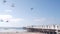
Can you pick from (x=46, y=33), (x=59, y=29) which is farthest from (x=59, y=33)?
(x=46, y=33)

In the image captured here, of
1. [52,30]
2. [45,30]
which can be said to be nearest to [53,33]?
[52,30]

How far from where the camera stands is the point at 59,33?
27.1 m

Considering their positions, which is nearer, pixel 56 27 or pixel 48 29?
pixel 56 27

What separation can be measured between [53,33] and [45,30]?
8.57ft

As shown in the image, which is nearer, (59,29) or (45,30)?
(59,29)

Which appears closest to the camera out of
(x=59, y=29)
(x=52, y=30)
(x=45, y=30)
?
(x=59, y=29)

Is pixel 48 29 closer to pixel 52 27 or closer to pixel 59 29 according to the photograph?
pixel 52 27

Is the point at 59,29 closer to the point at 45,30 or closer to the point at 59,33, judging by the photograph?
the point at 59,33

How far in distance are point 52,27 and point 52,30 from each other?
1.99 ft

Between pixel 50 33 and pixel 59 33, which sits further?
pixel 50 33

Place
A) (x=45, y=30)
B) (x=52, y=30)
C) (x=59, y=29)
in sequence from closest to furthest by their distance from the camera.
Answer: (x=59, y=29) → (x=52, y=30) → (x=45, y=30)

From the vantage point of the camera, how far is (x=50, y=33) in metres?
29.2

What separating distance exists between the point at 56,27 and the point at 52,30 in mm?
1184

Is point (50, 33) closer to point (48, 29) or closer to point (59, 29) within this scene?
point (48, 29)
